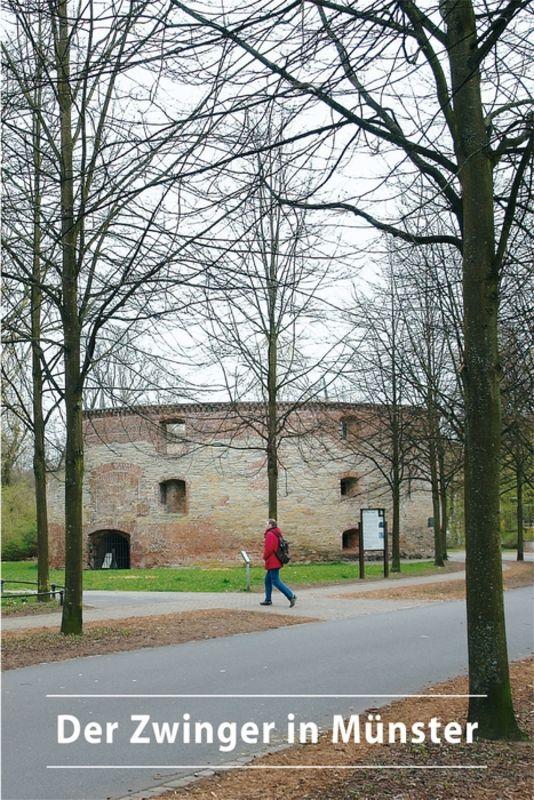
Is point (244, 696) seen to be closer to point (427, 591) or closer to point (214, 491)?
point (427, 591)

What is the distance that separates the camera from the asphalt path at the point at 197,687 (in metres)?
6.04

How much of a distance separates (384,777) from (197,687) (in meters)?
3.61

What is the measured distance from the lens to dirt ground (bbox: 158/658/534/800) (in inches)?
205

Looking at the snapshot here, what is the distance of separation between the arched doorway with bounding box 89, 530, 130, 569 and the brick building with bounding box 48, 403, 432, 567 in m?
0.36

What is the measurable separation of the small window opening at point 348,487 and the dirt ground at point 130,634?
904 inches

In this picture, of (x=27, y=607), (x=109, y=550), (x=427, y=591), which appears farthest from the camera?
(x=109, y=550)

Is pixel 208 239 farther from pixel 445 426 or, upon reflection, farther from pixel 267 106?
pixel 445 426

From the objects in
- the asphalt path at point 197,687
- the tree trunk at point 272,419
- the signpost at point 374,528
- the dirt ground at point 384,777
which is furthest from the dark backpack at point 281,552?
the dirt ground at point 384,777

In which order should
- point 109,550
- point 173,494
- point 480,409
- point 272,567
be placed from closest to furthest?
point 480,409 → point 272,567 → point 173,494 → point 109,550

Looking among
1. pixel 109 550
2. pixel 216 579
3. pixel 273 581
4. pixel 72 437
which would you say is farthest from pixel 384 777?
pixel 109 550

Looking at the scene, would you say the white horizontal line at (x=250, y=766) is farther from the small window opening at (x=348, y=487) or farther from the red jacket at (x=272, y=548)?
the small window opening at (x=348, y=487)

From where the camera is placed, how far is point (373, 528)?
86.0 feet

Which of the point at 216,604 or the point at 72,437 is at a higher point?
the point at 72,437

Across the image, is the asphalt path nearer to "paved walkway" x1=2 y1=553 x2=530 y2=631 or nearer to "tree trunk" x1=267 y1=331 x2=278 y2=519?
"paved walkway" x1=2 y1=553 x2=530 y2=631
